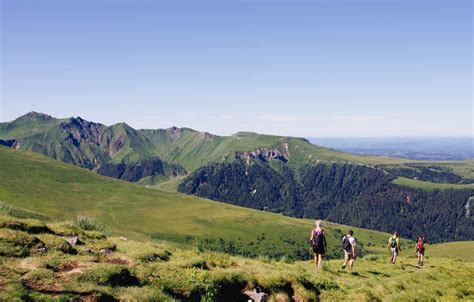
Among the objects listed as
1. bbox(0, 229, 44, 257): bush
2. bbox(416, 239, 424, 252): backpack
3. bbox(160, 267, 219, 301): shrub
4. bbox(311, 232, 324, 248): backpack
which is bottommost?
bbox(416, 239, 424, 252): backpack

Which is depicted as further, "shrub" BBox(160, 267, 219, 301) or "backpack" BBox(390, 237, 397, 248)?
"backpack" BBox(390, 237, 397, 248)

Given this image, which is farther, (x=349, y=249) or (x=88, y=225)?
(x=349, y=249)

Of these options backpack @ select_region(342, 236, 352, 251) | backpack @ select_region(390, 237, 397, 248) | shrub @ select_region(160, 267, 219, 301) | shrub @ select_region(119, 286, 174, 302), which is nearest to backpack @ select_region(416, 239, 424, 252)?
backpack @ select_region(390, 237, 397, 248)

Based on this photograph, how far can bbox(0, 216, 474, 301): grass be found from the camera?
1502cm

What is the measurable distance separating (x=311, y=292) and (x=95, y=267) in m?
11.3


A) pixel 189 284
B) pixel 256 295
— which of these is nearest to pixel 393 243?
pixel 256 295

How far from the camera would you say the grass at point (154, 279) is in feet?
49.3

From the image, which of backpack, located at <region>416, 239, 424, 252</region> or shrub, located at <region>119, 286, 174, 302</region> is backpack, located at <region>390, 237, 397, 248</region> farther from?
shrub, located at <region>119, 286, 174, 302</region>

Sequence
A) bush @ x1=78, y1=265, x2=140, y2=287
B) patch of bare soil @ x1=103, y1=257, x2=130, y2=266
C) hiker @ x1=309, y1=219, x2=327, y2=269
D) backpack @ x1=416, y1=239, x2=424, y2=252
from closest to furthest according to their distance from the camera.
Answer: bush @ x1=78, y1=265, x2=140, y2=287 → patch of bare soil @ x1=103, y1=257, x2=130, y2=266 → hiker @ x1=309, y1=219, x2=327, y2=269 → backpack @ x1=416, y1=239, x2=424, y2=252

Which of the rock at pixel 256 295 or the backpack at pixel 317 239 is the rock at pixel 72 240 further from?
the backpack at pixel 317 239

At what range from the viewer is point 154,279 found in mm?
17609

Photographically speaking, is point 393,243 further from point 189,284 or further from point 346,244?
point 189,284

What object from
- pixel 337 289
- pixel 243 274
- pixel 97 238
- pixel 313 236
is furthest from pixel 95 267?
pixel 313 236

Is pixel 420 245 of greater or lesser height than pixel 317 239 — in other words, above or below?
below
